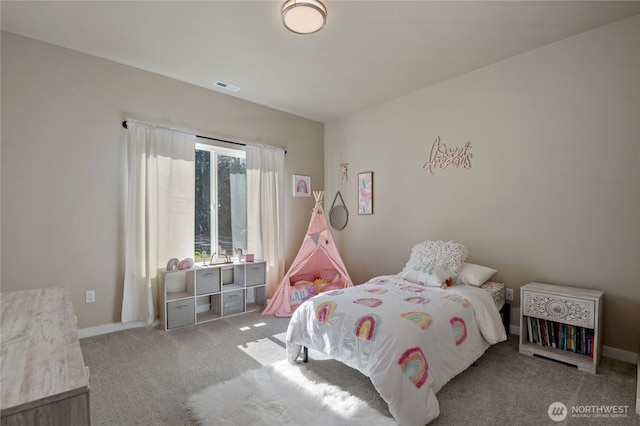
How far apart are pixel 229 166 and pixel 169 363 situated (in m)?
2.45

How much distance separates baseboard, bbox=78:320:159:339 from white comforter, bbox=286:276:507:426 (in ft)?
6.11

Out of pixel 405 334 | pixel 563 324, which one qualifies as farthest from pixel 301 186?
pixel 563 324

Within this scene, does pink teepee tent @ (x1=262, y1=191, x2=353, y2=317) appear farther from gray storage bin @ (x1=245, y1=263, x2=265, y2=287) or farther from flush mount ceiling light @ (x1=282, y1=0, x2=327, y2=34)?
flush mount ceiling light @ (x1=282, y1=0, x2=327, y2=34)

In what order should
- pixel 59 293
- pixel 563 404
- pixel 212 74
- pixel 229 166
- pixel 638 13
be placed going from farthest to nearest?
1. pixel 229 166
2. pixel 212 74
3. pixel 638 13
4. pixel 563 404
5. pixel 59 293

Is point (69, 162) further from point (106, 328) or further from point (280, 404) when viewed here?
point (280, 404)

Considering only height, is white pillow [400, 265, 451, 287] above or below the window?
below

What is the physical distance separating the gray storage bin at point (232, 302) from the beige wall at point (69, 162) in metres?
1.08

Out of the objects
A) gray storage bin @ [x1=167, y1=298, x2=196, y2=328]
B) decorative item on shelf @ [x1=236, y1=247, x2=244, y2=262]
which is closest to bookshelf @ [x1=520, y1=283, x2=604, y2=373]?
decorative item on shelf @ [x1=236, y1=247, x2=244, y2=262]

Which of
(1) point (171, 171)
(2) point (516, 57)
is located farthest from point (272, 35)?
(2) point (516, 57)

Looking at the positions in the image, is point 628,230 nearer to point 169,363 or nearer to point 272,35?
point 272,35

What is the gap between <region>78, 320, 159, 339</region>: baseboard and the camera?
307 cm

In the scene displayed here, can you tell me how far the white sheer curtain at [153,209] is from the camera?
328 centimetres

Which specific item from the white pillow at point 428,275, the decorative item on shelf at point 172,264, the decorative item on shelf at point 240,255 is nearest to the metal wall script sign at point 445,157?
the white pillow at point 428,275

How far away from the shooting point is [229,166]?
4.19 metres
